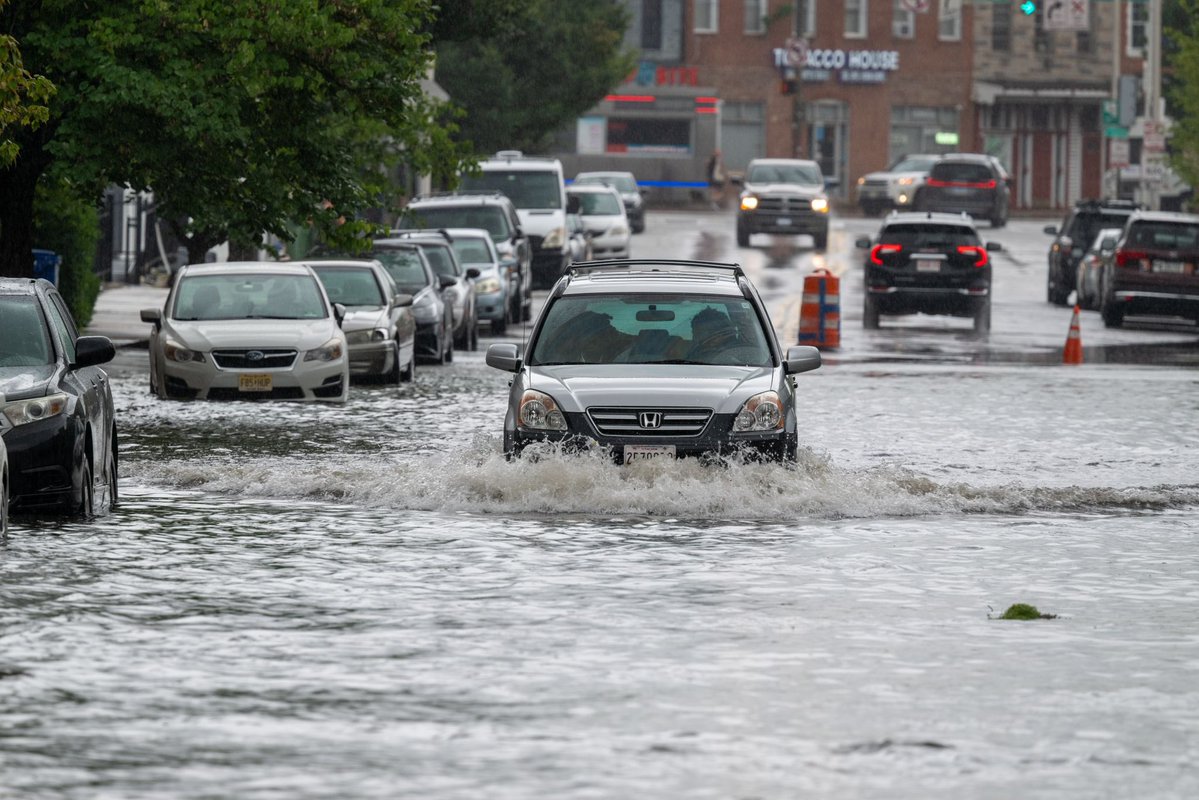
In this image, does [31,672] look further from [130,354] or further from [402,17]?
[130,354]

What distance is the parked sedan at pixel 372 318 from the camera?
88.0ft

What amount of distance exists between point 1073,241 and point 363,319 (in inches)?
895

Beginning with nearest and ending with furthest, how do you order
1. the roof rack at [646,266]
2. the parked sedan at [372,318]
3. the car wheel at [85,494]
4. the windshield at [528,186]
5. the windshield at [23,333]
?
the car wheel at [85,494] → the windshield at [23,333] → the roof rack at [646,266] → the parked sedan at [372,318] → the windshield at [528,186]

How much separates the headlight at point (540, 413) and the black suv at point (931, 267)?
22.7 m

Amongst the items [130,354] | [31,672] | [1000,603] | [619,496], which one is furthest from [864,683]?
[130,354]

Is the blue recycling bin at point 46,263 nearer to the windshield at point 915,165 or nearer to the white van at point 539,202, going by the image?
the white van at point 539,202

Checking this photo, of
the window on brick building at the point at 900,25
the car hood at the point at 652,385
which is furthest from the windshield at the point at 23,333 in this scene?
the window on brick building at the point at 900,25

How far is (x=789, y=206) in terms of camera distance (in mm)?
60125

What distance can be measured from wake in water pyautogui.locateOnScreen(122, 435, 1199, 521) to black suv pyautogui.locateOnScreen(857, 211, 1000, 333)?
2008 cm

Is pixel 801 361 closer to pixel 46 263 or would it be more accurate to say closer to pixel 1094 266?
pixel 46 263

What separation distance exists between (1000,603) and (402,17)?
1528 centimetres

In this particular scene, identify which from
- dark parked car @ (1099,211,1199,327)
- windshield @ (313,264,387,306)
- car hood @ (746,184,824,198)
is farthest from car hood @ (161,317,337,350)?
car hood @ (746,184,824,198)

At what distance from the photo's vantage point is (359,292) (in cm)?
Result: 2798

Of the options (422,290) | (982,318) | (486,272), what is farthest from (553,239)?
(422,290)
